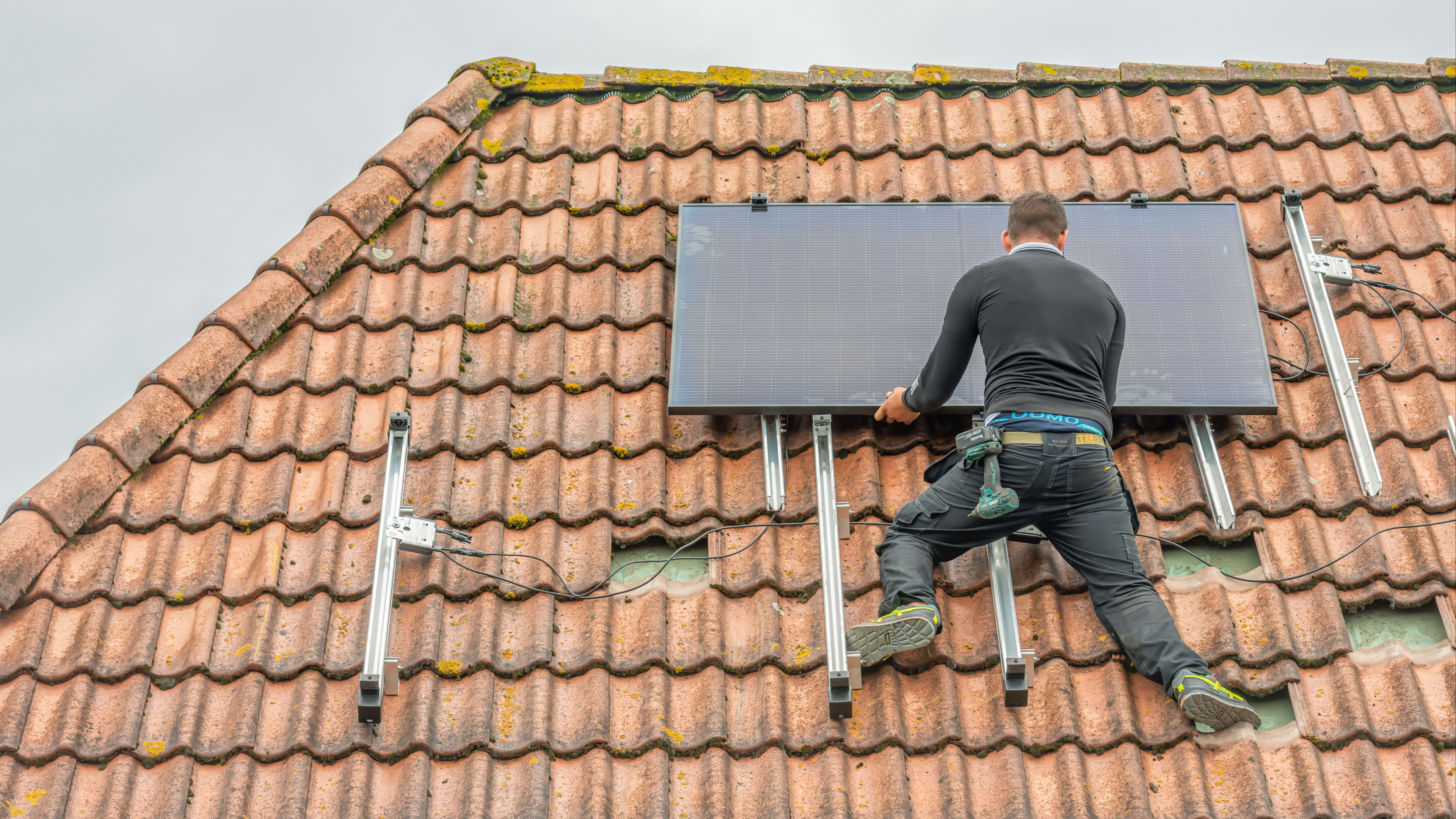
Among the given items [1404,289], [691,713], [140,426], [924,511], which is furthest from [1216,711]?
[140,426]

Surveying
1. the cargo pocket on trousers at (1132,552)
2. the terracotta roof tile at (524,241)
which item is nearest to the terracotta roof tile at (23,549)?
the terracotta roof tile at (524,241)

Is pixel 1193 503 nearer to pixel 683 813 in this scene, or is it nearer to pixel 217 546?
pixel 683 813

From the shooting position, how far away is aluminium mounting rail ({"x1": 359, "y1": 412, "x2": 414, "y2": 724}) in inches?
151

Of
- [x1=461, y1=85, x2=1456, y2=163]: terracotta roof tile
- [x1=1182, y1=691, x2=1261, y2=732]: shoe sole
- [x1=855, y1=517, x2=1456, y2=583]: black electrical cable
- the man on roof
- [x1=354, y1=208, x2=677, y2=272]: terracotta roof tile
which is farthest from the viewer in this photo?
[x1=461, y1=85, x2=1456, y2=163]: terracotta roof tile

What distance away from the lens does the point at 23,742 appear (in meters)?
3.87

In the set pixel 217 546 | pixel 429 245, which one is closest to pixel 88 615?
pixel 217 546

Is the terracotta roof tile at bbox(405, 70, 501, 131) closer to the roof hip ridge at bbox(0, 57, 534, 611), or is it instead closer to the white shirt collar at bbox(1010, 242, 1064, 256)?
the roof hip ridge at bbox(0, 57, 534, 611)

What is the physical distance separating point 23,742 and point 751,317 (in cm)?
273

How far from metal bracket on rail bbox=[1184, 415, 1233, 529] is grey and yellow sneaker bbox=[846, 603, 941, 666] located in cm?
115

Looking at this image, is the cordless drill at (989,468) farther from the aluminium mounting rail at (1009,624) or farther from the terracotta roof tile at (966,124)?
the terracotta roof tile at (966,124)

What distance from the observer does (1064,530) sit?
3.99 m

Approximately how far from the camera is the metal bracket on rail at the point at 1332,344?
4.46m

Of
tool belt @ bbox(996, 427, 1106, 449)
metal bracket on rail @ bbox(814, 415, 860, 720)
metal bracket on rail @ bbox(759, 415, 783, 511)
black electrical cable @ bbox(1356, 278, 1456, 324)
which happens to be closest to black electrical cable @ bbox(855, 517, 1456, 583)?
metal bracket on rail @ bbox(814, 415, 860, 720)

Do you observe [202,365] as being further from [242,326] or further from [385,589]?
[385,589]
